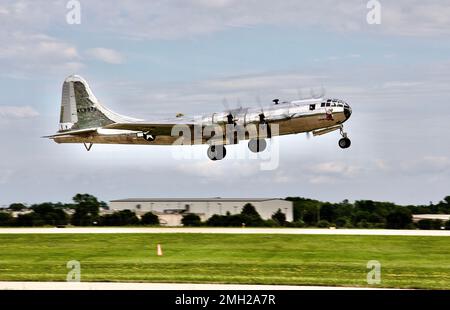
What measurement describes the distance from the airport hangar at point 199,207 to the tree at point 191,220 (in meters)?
1.18

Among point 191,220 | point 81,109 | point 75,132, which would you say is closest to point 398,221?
point 191,220

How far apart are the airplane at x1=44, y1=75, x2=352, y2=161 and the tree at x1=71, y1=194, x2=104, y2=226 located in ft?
84.5

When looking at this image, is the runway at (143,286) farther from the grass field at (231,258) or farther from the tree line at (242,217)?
the tree line at (242,217)

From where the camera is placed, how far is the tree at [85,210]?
7931 centimetres

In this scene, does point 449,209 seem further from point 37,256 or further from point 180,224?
point 37,256

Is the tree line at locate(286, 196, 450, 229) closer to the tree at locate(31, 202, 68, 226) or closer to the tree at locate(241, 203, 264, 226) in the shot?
the tree at locate(241, 203, 264, 226)

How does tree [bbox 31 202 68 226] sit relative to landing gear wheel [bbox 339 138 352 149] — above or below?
below

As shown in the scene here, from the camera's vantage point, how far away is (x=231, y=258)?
154ft

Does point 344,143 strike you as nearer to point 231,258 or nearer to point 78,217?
point 231,258

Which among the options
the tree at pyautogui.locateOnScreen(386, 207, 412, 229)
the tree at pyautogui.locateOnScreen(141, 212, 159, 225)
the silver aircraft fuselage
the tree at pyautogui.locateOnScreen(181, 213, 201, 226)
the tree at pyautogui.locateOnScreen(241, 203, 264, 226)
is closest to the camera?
the silver aircraft fuselage

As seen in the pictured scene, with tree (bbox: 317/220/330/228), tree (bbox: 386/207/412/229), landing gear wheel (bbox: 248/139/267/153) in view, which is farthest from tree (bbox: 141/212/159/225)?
landing gear wheel (bbox: 248/139/267/153)

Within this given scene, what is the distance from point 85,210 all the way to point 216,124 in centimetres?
3632

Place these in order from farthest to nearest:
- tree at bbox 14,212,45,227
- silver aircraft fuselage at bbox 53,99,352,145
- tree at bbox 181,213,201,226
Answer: tree at bbox 14,212,45,227
tree at bbox 181,213,201,226
silver aircraft fuselage at bbox 53,99,352,145

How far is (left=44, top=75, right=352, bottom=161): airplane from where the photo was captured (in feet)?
151
